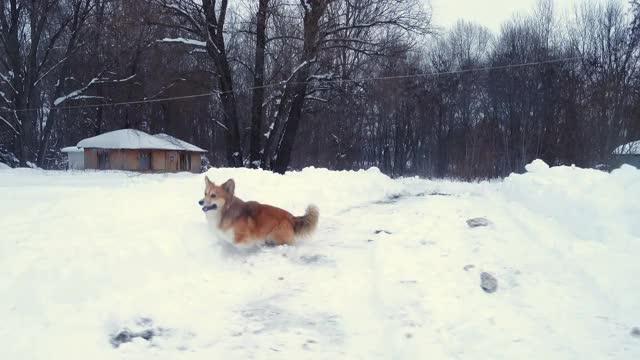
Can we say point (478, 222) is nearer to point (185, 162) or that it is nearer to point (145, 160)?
point (145, 160)

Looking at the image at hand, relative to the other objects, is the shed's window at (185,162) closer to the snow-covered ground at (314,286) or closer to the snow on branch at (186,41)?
the snow on branch at (186,41)

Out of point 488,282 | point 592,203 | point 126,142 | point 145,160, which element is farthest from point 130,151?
point 488,282

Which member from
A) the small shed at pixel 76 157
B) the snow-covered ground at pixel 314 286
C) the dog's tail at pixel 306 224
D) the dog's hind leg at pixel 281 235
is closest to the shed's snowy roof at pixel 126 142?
the small shed at pixel 76 157

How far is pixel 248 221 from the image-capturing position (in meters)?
6.41

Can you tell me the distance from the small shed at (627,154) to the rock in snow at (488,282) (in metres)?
24.9

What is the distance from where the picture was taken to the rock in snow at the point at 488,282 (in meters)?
4.60

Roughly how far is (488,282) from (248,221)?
10.5 ft

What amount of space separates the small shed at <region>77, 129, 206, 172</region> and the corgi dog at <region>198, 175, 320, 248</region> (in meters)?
29.1

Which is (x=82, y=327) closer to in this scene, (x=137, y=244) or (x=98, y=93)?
(x=137, y=244)

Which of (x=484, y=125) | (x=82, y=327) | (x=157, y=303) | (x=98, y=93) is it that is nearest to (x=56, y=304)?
(x=82, y=327)

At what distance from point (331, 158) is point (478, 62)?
17509mm

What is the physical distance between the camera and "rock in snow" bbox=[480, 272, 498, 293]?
4.60 m

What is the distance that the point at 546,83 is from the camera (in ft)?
126

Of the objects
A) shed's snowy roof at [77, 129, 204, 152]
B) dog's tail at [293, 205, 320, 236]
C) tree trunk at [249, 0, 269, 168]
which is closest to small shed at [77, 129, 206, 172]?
shed's snowy roof at [77, 129, 204, 152]
